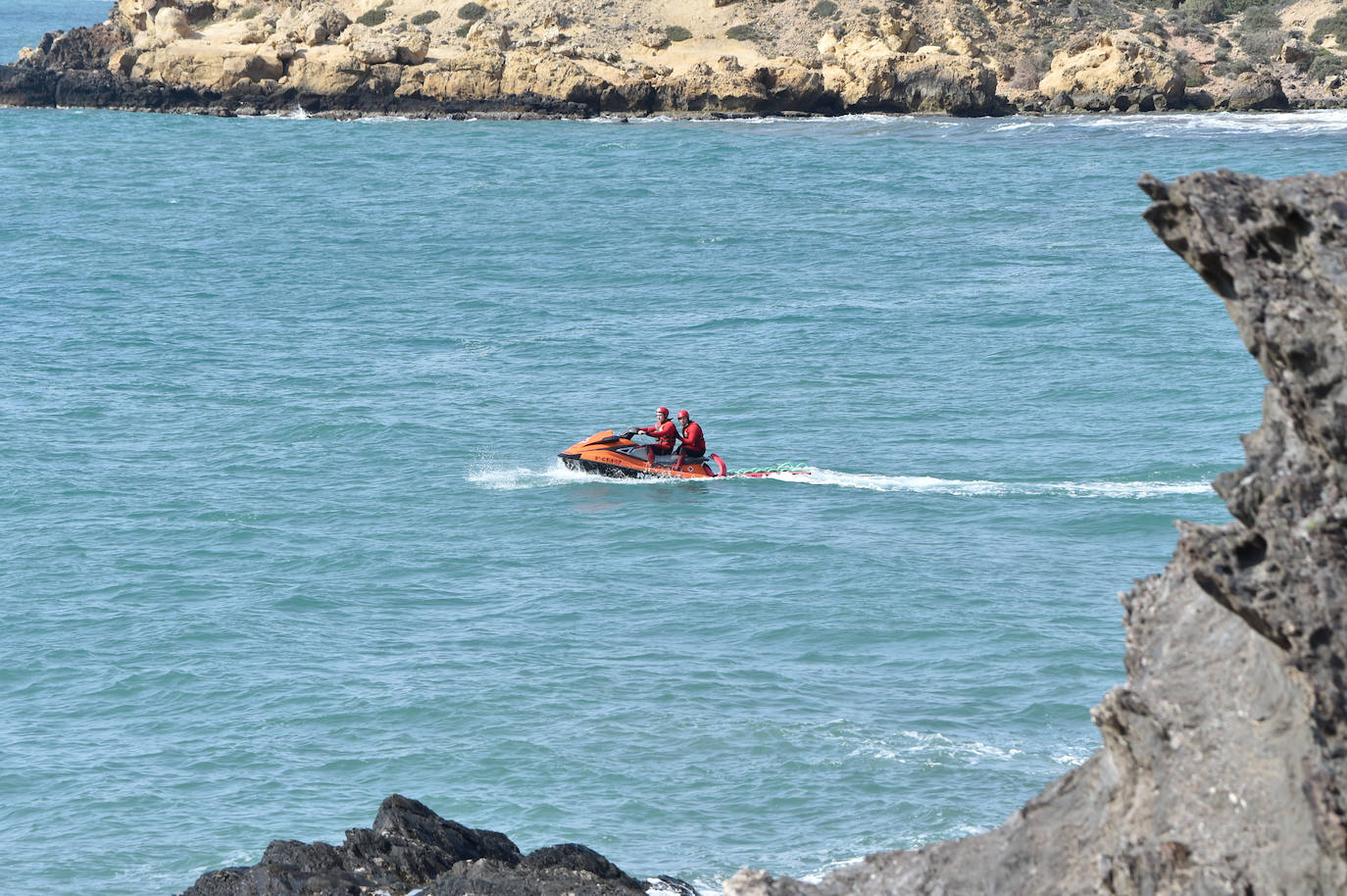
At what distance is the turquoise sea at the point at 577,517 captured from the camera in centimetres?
1559

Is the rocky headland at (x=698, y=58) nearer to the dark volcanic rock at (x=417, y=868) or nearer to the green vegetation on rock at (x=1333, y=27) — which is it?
the green vegetation on rock at (x=1333, y=27)

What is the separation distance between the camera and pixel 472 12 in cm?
9812

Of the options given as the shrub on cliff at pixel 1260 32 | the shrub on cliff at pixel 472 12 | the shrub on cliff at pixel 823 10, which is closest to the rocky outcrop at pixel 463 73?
the shrub on cliff at pixel 472 12

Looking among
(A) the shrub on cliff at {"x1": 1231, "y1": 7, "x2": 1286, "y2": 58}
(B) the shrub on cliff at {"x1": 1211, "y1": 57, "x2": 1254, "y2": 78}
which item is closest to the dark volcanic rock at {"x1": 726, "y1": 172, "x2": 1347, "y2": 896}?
(B) the shrub on cliff at {"x1": 1211, "y1": 57, "x2": 1254, "y2": 78}

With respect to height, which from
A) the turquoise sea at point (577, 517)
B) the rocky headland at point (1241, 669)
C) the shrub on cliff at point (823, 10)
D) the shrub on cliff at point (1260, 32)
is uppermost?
the shrub on cliff at point (823, 10)

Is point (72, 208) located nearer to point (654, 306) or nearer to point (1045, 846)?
point (654, 306)

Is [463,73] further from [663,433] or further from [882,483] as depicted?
[882,483]

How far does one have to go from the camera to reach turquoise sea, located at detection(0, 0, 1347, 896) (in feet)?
51.1

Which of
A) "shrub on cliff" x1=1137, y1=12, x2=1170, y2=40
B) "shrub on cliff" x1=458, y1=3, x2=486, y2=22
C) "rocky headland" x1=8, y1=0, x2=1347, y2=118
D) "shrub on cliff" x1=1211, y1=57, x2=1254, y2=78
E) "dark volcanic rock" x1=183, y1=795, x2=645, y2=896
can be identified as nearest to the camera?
"dark volcanic rock" x1=183, y1=795, x2=645, y2=896

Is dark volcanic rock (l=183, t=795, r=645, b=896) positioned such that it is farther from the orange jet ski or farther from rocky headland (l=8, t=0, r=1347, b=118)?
rocky headland (l=8, t=0, r=1347, b=118)

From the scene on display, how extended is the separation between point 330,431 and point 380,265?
1784cm

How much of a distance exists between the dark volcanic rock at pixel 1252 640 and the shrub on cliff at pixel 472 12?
313 ft

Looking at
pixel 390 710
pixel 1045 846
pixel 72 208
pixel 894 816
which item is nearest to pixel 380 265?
pixel 72 208

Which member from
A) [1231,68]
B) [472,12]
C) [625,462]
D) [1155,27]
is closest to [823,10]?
[1155,27]
